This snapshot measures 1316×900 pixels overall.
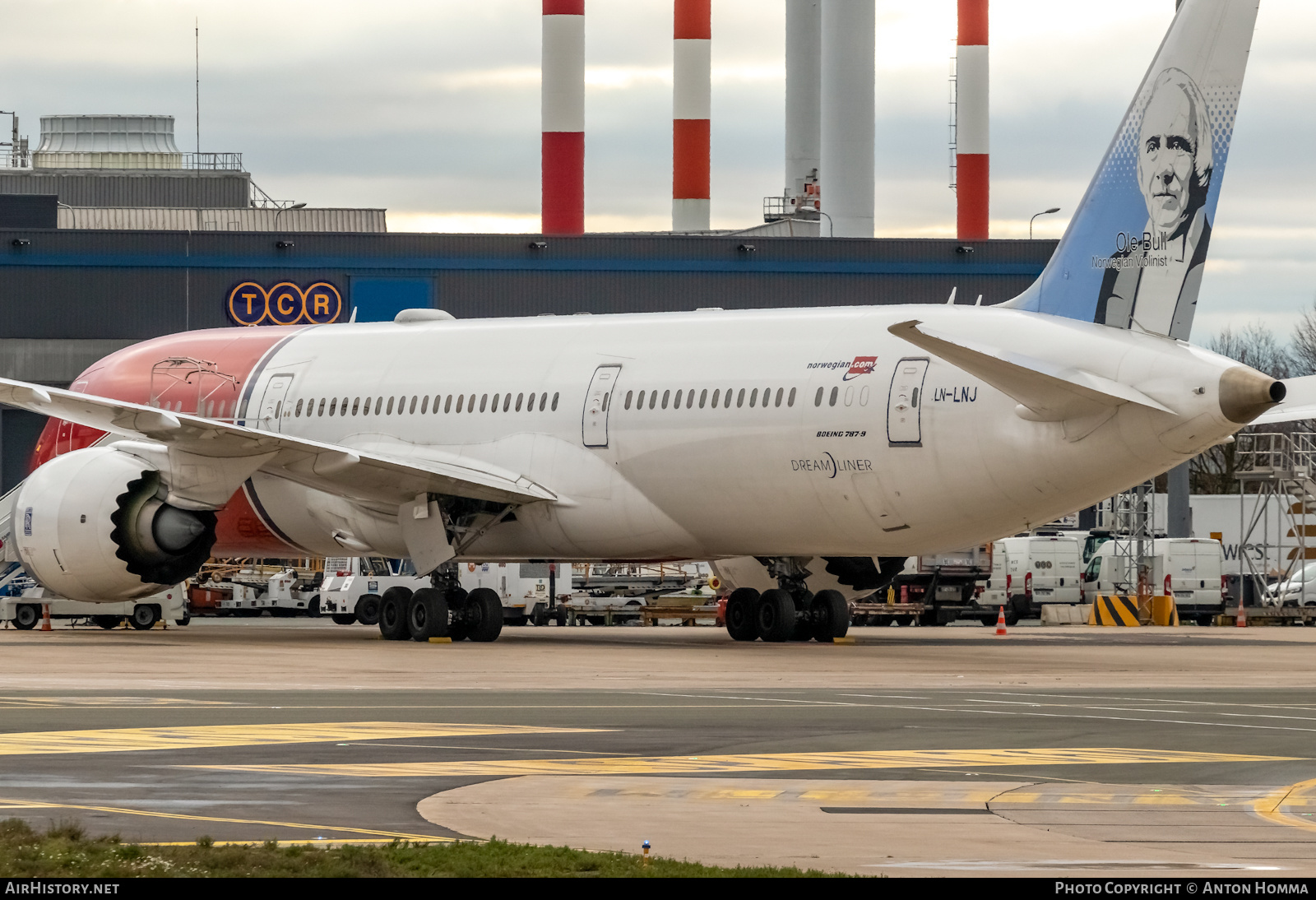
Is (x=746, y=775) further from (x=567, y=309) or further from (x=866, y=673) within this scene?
(x=567, y=309)

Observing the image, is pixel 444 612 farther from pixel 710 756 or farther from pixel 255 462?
pixel 710 756

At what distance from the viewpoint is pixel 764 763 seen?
13477mm

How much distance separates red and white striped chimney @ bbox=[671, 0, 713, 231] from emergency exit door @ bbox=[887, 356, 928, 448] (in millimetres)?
49452

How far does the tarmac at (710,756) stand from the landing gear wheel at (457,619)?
15.0 ft

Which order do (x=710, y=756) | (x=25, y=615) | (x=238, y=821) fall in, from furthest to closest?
(x=25, y=615), (x=710, y=756), (x=238, y=821)

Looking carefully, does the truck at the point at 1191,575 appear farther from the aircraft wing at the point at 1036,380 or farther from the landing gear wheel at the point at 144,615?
the aircraft wing at the point at 1036,380

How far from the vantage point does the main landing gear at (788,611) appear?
30672 mm

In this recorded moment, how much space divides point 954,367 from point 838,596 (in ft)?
18.7

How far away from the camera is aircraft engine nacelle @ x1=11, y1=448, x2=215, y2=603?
3108 cm

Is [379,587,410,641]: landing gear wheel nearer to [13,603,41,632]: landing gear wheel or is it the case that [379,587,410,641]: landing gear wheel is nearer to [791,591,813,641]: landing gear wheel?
[791,591,813,641]: landing gear wheel

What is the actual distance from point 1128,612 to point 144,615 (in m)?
20.0

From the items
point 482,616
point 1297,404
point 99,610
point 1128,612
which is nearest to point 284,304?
point 99,610

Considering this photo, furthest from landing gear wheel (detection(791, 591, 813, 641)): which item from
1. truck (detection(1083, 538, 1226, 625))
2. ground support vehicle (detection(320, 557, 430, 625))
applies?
truck (detection(1083, 538, 1226, 625))

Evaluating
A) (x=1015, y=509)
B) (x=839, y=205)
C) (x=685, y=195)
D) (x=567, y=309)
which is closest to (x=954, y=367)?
(x=1015, y=509)
